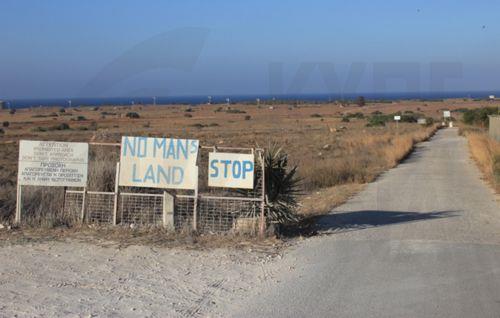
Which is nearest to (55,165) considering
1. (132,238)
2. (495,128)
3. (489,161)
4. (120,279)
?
(132,238)

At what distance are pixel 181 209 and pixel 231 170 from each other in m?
2.05

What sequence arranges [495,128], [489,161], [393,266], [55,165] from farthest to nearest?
[495,128] < [489,161] < [55,165] < [393,266]

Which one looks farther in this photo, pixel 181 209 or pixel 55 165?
pixel 181 209

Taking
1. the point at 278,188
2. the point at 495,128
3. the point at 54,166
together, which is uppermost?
the point at 495,128

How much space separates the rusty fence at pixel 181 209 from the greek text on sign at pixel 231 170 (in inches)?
8.9

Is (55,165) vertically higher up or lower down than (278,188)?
higher up

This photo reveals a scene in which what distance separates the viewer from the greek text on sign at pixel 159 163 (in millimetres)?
11188

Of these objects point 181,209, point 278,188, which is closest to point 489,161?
point 278,188

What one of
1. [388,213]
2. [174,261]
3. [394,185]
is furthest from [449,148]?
[174,261]

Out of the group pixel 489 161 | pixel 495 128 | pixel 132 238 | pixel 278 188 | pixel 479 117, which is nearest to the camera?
pixel 132 238

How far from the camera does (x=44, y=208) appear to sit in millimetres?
12273

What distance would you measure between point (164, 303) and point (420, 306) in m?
2.74

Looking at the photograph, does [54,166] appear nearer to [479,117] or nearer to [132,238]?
[132,238]

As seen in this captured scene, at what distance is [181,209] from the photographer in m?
12.6
